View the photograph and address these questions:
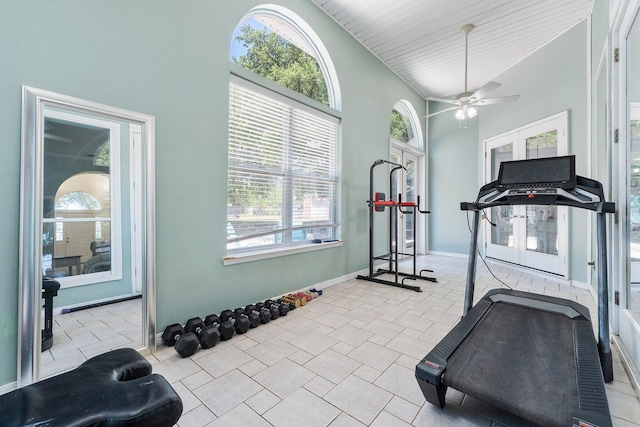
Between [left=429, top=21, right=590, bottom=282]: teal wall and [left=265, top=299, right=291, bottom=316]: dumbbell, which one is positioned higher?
[left=429, top=21, right=590, bottom=282]: teal wall

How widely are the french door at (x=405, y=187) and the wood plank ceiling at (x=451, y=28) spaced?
1747mm

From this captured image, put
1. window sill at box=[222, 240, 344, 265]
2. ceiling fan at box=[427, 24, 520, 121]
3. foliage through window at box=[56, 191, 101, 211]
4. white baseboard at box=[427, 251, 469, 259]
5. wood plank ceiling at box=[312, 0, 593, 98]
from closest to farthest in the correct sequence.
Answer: foliage through window at box=[56, 191, 101, 211], window sill at box=[222, 240, 344, 265], wood plank ceiling at box=[312, 0, 593, 98], ceiling fan at box=[427, 24, 520, 121], white baseboard at box=[427, 251, 469, 259]

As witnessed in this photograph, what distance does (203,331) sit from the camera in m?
2.38

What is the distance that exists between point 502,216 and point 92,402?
6.30 m

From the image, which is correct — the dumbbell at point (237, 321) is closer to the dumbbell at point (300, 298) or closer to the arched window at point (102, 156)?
the dumbbell at point (300, 298)

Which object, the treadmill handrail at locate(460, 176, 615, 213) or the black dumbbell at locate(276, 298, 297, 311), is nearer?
the treadmill handrail at locate(460, 176, 615, 213)

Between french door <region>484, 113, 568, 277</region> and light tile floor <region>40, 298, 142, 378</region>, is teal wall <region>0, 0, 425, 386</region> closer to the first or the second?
light tile floor <region>40, 298, 142, 378</region>

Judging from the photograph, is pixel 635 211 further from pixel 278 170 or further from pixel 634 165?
pixel 278 170

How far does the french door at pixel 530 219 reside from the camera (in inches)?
175

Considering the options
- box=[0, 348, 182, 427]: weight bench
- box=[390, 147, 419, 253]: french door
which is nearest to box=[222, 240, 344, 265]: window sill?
box=[0, 348, 182, 427]: weight bench

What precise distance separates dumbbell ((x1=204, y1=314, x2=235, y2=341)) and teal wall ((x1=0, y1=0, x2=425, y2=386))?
15 centimetres

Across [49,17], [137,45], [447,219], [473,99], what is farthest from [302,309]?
[447,219]

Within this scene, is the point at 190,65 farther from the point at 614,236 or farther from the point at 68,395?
the point at 614,236

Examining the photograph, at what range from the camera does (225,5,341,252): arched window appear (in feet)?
10.1
